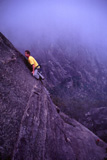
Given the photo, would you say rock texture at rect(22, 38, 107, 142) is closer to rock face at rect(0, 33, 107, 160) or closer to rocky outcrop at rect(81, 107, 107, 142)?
rocky outcrop at rect(81, 107, 107, 142)

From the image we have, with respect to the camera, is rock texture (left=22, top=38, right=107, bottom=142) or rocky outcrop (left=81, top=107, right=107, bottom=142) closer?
rocky outcrop (left=81, top=107, right=107, bottom=142)

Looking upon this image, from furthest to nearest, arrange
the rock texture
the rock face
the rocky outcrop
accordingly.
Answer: the rock texture → the rocky outcrop → the rock face

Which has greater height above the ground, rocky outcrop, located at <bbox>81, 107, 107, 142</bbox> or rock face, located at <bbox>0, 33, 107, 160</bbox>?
rock face, located at <bbox>0, 33, 107, 160</bbox>

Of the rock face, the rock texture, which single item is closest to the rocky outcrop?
the rock texture

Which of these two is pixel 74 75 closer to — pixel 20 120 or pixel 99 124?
pixel 99 124

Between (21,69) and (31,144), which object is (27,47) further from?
(31,144)

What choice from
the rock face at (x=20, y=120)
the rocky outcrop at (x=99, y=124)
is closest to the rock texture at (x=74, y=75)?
the rocky outcrop at (x=99, y=124)

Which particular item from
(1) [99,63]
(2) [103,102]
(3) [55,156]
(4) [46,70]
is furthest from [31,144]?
(1) [99,63]

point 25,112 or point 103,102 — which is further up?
point 25,112

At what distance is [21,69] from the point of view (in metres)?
6.79

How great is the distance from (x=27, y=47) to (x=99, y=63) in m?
47.5

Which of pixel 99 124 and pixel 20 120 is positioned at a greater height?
pixel 20 120

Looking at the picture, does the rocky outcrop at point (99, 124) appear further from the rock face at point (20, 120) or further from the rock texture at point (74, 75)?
the rock face at point (20, 120)

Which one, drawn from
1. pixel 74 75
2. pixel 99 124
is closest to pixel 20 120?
pixel 99 124
